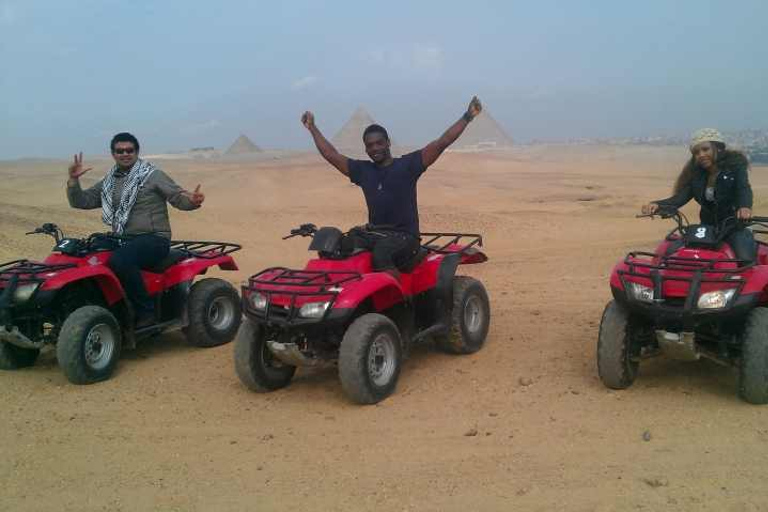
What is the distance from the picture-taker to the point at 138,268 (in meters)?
6.62

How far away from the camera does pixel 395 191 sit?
19.8 feet

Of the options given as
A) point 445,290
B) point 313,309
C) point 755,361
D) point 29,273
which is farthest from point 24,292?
point 755,361

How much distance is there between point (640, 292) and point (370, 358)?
6.43 feet

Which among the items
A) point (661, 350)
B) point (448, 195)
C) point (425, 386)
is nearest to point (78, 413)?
point (425, 386)

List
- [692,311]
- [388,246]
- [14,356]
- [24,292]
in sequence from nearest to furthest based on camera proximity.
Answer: [692,311]
[388,246]
[24,292]
[14,356]

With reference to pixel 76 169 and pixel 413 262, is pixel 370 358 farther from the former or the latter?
pixel 76 169

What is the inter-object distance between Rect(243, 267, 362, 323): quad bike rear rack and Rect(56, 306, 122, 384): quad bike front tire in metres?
1.46

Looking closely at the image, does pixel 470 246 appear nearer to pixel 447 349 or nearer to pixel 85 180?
pixel 447 349

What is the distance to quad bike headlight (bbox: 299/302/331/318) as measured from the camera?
17.0 ft

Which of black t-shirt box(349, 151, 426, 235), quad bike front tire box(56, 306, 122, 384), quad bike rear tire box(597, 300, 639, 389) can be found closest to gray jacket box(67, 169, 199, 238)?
quad bike front tire box(56, 306, 122, 384)

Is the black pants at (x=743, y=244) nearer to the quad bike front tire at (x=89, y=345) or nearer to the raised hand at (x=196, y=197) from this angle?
the raised hand at (x=196, y=197)

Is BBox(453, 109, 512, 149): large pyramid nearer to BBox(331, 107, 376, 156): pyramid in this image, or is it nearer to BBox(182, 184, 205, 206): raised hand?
BBox(331, 107, 376, 156): pyramid

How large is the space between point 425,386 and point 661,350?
177cm

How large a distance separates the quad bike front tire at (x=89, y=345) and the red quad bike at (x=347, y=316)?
1361 millimetres
